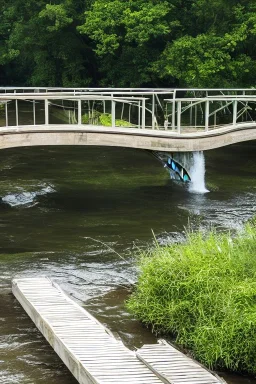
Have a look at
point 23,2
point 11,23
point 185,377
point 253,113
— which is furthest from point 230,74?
point 185,377

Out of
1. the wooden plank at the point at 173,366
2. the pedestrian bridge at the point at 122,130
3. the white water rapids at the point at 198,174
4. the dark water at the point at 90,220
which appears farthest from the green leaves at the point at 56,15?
the wooden plank at the point at 173,366

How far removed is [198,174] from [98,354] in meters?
13.0

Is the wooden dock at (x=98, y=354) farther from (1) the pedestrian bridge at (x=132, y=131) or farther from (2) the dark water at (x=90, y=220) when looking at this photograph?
(1) the pedestrian bridge at (x=132, y=131)

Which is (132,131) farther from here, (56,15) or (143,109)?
(56,15)

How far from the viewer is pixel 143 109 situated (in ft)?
62.9

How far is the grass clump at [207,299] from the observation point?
30.2 ft

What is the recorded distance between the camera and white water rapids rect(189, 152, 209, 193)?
2111cm

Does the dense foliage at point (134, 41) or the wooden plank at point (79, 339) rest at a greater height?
the dense foliage at point (134, 41)

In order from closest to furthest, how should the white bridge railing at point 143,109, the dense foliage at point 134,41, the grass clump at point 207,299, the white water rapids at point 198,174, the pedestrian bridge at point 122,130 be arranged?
1. the grass clump at point 207,299
2. the pedestrian bridge at point 122,130
3. the white bridge railing at point 143,109
4. the white water rapids at point 198,174
5. the dense foliage at point 134,41

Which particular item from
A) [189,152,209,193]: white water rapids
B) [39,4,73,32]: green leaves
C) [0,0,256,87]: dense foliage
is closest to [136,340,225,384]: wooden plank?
[189,152,209,193]: white water rapids

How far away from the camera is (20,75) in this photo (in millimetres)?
54094

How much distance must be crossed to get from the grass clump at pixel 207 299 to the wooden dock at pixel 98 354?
1.53ft

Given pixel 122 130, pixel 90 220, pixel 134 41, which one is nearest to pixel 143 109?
pixel 122 130

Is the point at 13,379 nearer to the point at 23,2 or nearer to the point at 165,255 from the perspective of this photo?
the point at 165,255
